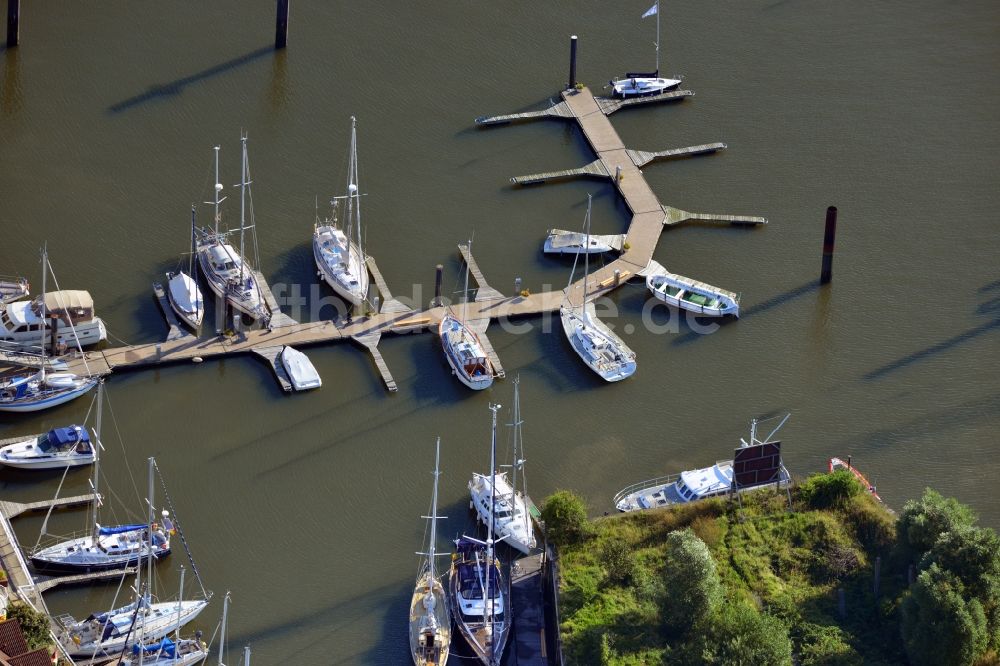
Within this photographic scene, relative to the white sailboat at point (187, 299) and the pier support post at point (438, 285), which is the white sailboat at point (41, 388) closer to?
the white sailboat at point (187, 299)

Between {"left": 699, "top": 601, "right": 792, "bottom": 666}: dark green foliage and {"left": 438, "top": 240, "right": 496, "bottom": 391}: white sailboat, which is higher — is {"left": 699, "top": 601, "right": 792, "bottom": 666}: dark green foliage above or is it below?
below

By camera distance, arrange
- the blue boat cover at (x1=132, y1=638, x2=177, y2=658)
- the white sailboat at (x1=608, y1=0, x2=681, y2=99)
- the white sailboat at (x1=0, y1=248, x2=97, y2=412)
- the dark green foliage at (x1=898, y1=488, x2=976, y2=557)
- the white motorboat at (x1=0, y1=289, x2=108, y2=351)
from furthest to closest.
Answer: the white sailboat at (x1=608, y1=0, x2=681, y2=99) < the white motorboat at (x1=0, y1=289, x2=108, y2=351) < the white sailboat at (x1=0, y1=248, x2=97, y2=412) < the blue boat cover at (x1=132, y1=638, x2=177, y2=658) < the dark green foliage at (x1=898, y1=488, x2=976, y2=557)

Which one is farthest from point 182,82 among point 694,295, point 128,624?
point 128,624

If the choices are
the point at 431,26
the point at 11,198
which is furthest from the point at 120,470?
the point at 431,26

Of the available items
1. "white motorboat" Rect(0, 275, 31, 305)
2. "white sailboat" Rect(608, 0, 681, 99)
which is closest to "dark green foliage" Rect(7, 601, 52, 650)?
"white motorboat" Rect(0, 275, 31, 305)

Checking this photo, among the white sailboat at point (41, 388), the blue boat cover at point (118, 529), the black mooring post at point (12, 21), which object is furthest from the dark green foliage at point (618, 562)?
the black mooring post at point (12, 21)

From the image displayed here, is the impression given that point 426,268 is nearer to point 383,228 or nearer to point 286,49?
point 383,228

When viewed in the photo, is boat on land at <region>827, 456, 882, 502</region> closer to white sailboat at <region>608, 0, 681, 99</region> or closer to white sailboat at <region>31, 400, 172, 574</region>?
white sailboat at <region>31, 400, 172, 574</region>
